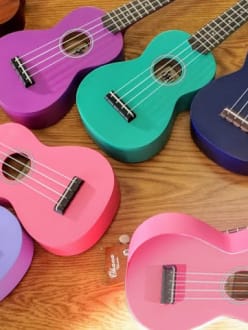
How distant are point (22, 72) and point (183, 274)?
55cm

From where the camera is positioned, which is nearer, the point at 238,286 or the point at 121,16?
the point at 238,286

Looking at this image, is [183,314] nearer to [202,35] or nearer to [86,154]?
[86,154]

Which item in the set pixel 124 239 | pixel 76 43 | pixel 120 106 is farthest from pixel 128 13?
pixel 124 239

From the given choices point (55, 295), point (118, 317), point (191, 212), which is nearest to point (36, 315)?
point (55, 295)

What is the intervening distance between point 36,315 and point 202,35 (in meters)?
0.69

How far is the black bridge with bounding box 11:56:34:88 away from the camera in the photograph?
1036 millimetres

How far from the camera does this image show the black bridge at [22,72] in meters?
1.04

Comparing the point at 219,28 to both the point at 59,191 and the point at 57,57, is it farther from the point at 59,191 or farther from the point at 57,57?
the point at 59,191

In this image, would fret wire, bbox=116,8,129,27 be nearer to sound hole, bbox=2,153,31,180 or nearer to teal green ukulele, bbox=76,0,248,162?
teal green ukulele, bbox=76,0,248,162

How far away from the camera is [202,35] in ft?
3.47

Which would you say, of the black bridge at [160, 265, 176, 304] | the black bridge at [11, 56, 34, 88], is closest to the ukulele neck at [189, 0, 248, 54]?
the black bridge at [11, 56, 34, 88]

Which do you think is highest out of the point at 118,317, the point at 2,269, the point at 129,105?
the point at 129,105

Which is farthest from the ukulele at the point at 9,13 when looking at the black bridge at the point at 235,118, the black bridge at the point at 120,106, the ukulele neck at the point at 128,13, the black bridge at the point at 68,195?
the black bridge at the point at 235,118

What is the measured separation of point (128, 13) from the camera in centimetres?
110
